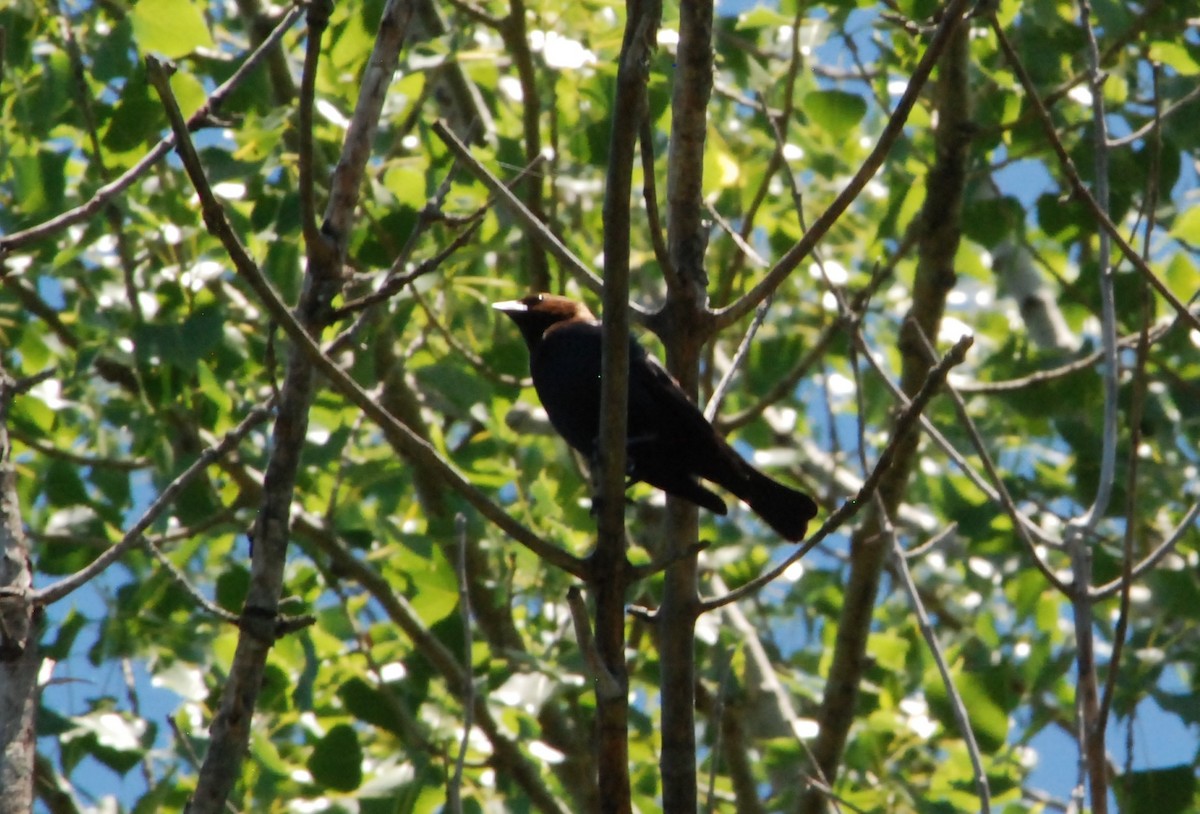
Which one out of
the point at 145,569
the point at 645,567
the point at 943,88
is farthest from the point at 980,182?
the point at 645,567

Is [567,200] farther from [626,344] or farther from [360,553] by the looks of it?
[626,344]

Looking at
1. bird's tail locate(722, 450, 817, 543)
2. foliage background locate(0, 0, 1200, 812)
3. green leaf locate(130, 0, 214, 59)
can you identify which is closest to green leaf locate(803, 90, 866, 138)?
foliage background locate(0, 0, 1200, 812)

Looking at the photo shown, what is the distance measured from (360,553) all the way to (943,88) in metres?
2.62

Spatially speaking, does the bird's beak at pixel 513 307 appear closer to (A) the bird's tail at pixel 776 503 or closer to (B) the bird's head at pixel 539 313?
(B) the bird's head at pixel 539 313

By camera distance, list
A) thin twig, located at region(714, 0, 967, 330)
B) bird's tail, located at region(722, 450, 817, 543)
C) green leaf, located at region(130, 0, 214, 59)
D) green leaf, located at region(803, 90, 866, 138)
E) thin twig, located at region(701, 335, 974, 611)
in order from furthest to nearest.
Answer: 1. green leaf, located at region(803, 90, 866, 138)
2. bird's tail, located at region(722, 450, 817, 543)
3. green leaf, located at region(130, 0, 214, 59)
4. thin twig, located at region(714, 0, 967, 330)
5. thin twig, located at region(701, 335, 974, 611)

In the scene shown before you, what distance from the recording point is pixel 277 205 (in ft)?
13.8

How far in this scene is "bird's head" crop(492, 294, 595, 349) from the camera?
462cm

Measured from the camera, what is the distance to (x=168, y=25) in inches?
143

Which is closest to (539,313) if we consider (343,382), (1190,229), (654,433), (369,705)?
(654,433)

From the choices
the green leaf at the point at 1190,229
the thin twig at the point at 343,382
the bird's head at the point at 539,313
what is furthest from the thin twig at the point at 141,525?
the green leaf at the point at 1190,229

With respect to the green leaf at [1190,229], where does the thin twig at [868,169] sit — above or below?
below

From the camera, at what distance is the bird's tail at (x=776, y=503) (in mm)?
3775

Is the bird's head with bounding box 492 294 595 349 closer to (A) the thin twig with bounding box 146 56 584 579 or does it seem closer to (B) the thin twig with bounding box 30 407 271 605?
(B) the thin twig with bounding box 30 407 271 605

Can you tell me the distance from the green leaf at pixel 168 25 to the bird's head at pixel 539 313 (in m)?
1.31
